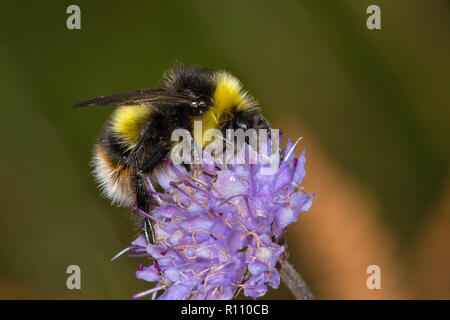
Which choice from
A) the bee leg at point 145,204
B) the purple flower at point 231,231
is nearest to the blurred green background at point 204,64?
the purple flower at point 231,231

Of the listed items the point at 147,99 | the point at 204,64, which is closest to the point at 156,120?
the point at 147,99

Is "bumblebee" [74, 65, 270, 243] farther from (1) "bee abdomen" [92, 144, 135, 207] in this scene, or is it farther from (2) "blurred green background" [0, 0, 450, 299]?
(2) "blurred green background" [0, 0, 450, 299]

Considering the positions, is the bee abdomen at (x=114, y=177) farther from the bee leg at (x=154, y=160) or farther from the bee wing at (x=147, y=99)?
the bee wing at (x=147, y=99)

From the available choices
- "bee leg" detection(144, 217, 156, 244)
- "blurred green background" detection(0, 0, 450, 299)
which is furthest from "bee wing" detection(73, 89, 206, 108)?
"blurred green background" detection(0, 0, 450, 299)

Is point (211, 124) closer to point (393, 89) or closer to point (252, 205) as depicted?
point (252, 205)

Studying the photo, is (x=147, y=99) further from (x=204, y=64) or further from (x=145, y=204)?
(x=204, y=64)
